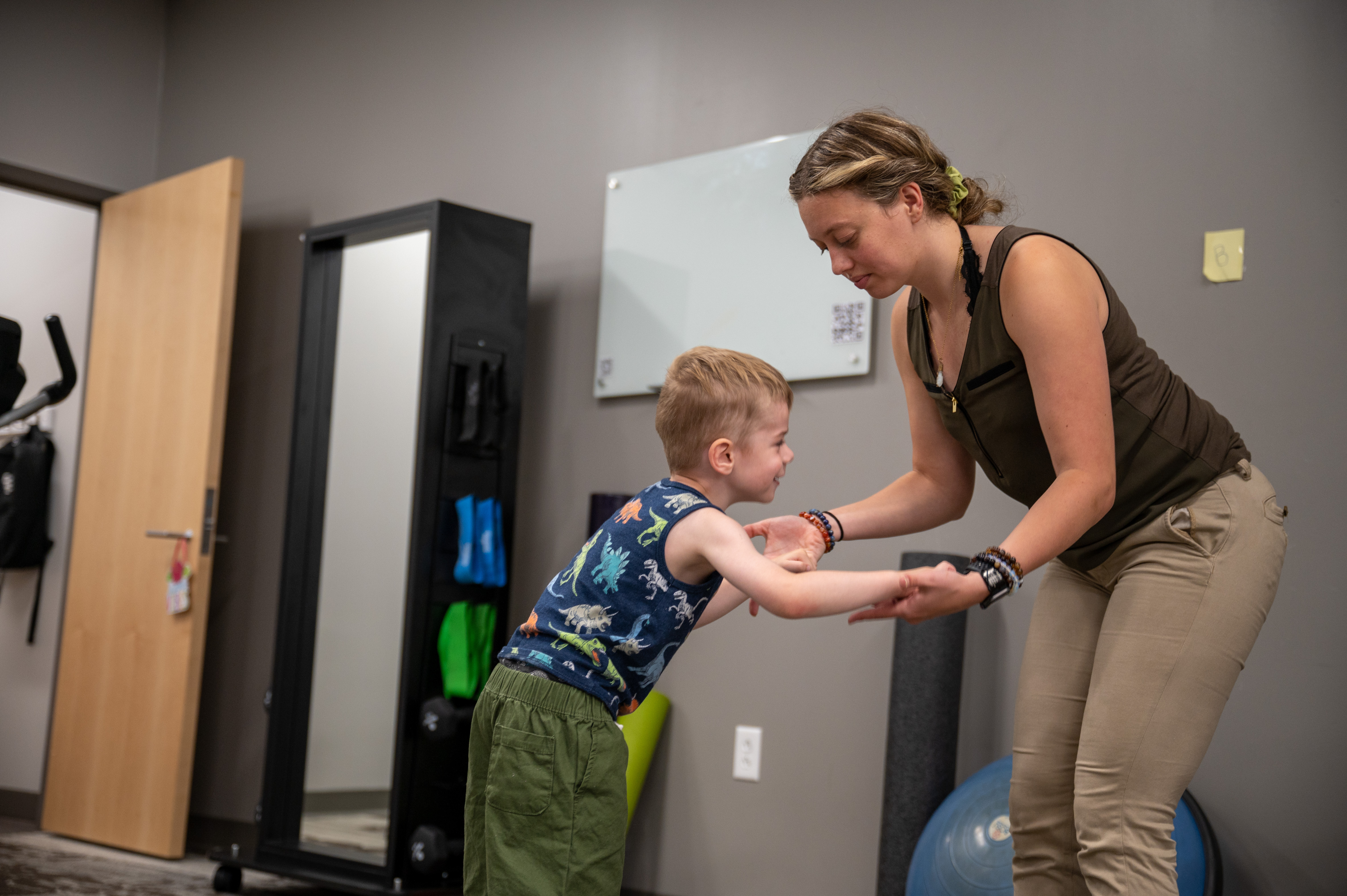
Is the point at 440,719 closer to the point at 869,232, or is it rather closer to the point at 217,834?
the point at 217,834

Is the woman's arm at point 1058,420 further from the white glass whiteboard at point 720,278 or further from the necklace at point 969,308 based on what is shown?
the white glass whiteboard at point 720,278

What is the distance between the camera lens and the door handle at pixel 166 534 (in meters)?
3.34

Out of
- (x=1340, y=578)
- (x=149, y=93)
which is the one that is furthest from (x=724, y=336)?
(x=149, y=93)

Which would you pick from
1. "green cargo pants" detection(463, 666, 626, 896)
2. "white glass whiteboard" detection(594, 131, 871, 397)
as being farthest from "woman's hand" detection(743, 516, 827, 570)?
"white glass whiteboard" detection(594, 131, 871, 397)

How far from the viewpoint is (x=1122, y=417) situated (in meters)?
1.36

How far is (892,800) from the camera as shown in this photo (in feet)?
7.26

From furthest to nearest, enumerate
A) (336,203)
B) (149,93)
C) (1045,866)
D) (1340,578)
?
(149,93)
(336,203)
(1340,578)
(1045,866)

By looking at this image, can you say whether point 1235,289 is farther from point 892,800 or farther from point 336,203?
point 336,203

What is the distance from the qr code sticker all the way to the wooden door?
191cm

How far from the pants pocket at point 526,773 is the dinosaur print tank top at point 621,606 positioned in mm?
83

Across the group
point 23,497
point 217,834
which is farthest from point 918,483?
point 23,497

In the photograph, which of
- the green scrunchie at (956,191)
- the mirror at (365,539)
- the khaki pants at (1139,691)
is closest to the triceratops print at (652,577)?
the khaki pants at (1139,691)

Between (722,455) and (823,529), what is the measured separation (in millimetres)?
222

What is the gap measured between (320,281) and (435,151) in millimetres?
542
